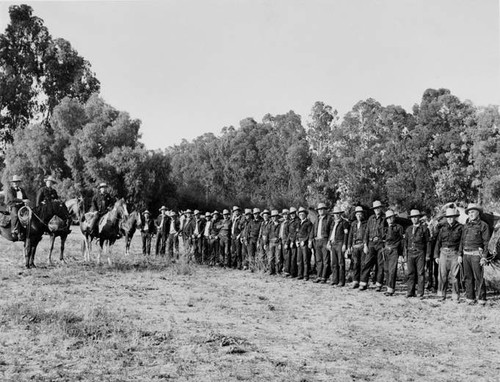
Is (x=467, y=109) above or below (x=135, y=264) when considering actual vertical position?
above

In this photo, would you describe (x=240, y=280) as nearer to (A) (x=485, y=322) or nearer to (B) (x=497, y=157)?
(A) (x=485, y=322)

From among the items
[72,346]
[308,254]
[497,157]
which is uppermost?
[497,157]

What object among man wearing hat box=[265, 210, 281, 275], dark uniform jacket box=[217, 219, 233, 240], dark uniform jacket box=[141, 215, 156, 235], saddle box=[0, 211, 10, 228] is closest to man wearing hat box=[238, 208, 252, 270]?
dark uniform jacket box=[217, 219, 233, 240]

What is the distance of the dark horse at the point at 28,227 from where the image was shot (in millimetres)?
14414

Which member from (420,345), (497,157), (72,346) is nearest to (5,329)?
(72,346)

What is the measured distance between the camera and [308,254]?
15.6 metres

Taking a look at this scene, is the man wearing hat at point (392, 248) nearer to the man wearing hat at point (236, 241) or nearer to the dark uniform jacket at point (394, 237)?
the dark uniform jacket at point (394, 237)

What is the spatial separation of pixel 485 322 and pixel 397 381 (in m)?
4.35

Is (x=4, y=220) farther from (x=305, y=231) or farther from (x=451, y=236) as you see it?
(x=451, y=236)

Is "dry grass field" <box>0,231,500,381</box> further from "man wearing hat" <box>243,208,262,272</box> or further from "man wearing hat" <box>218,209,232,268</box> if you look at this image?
"man wearing hat" <box>218,209,232,268</box>

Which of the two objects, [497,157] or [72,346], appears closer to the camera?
[72,346]

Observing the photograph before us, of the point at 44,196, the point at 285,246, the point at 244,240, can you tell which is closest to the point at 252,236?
the point at 244,240

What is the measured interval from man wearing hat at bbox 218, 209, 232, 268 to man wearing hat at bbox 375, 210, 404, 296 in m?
7.10

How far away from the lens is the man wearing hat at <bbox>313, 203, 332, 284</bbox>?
1462 cm
